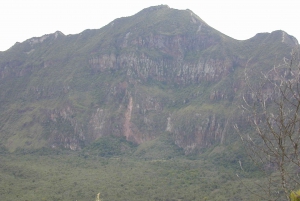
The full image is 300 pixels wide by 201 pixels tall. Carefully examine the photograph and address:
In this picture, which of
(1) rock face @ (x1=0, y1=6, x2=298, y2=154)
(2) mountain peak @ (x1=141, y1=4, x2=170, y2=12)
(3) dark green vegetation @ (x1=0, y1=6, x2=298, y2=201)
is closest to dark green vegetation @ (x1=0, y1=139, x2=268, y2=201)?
(3) dark green vegetation @ (x1=0, y1=6, x2=298, y2=201)

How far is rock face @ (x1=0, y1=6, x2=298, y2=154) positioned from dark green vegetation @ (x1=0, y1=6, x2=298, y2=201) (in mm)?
405

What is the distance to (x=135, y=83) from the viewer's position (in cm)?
12119

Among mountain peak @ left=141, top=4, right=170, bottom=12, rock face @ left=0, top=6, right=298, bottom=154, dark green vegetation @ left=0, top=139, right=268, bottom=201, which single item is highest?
mountain peak @ left=141, top=4, right=170, bottom=12

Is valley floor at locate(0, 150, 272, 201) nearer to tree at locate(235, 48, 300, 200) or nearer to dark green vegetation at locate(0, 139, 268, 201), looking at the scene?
dark green vegetation at locate(0, 139, 268, 201)

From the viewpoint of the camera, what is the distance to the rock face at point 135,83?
104 m

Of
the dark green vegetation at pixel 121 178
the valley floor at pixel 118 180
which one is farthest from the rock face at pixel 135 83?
the valley floor at pixel 118 180

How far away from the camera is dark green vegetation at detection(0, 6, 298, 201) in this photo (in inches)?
2906

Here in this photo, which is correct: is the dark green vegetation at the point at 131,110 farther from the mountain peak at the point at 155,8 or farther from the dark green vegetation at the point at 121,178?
the mountain peak at the point at 155,8

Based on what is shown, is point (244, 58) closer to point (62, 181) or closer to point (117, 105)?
point (117, 105)

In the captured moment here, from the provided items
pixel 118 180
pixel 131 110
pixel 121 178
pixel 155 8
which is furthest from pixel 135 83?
pixel 118 180

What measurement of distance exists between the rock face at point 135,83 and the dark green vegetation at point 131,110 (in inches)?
15.9

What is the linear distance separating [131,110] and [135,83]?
36.8ft

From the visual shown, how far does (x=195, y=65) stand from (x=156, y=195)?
6641 cm

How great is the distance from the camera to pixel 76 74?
130750mm
